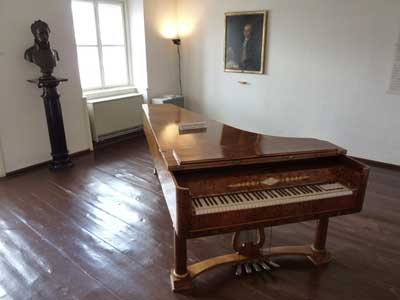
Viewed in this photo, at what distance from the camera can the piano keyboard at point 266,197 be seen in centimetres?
171

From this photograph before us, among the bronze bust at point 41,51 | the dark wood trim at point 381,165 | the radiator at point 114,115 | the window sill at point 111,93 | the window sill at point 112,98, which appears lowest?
the dark wood trim at point 381,165

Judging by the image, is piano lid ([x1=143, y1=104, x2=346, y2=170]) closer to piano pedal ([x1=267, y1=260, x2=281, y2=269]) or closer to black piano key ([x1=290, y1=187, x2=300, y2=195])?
black piano key ([x1=290, y1=187, x2=300, y2=195])

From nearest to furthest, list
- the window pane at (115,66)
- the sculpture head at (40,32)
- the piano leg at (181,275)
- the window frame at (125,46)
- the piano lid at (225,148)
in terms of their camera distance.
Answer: the piano lid at (225,148) < the piano leg at (181,275) < the sculpture head at (40,32) < the window frame at (125,46) < the window pane at (115,66)

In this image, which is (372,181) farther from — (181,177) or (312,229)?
(181,177)

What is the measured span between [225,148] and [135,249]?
3.80ft

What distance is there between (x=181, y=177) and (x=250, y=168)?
0.42 m

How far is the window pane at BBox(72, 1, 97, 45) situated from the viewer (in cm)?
479

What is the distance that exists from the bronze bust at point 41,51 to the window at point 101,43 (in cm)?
104

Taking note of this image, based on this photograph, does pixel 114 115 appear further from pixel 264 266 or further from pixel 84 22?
pixel 264 266

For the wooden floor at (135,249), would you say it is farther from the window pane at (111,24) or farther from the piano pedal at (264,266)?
the window pane at (111,24)

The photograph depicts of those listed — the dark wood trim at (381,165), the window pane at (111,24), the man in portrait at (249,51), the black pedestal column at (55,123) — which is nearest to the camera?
the black pedestal column at (55,123)

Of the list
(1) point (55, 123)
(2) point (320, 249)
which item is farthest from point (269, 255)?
(1) point (55, 123)

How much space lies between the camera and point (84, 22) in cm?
490

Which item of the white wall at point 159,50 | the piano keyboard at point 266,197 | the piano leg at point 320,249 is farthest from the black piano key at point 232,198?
the white wall at point 159,50
